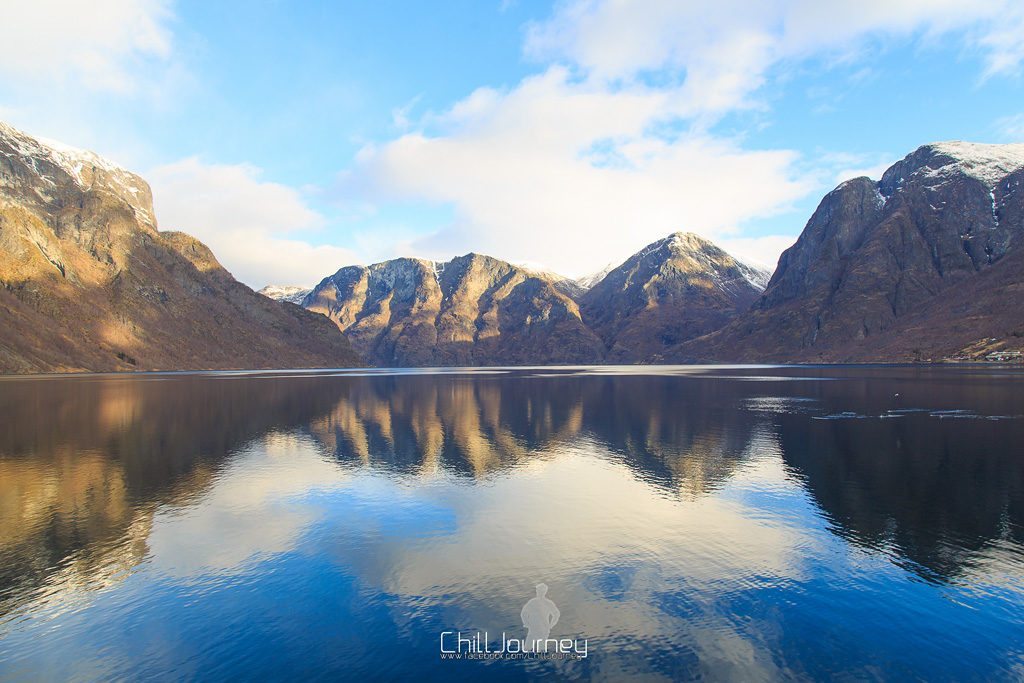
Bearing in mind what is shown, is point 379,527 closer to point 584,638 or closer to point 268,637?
point 268,637

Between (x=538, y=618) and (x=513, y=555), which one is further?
(x=513, y=555)

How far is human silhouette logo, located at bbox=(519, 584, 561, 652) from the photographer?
62.9ft

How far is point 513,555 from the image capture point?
27078 millimetres

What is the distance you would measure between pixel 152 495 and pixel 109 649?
2164 centimetres

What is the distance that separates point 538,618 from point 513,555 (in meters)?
6.63

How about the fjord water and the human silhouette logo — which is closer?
the fjord water

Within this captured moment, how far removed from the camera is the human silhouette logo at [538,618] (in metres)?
19.2

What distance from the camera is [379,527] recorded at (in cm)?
3169

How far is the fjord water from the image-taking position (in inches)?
714

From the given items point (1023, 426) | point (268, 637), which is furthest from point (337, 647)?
point (1023, 426)

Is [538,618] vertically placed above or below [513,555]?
Result: above

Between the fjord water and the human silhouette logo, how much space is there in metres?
0.54

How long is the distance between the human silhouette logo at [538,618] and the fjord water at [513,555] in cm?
54

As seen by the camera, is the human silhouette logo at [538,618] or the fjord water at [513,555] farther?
the human silhouette logo at [538,618]
